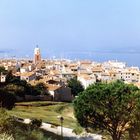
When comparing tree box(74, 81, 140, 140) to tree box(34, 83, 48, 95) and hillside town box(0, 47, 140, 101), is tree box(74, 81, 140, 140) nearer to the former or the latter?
tree box(34, 83, 48, 95)

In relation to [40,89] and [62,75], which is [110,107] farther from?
[62,75]

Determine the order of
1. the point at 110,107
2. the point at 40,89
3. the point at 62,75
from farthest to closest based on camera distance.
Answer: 1. the point at 62,75
2. the point at 40,89
3. the point at 110,107

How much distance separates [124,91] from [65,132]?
536 centimetres

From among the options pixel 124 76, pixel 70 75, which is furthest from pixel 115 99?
pixel 124 76

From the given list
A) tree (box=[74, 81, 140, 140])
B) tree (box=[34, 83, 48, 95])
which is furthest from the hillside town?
tree (box=[74, 81, 140, 140])

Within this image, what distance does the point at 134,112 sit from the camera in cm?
3481

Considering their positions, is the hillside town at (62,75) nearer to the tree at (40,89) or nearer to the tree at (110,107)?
the tree at (40,89)

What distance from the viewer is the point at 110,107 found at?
36.3 metres

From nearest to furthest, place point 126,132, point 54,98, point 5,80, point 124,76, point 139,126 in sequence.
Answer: point 139,126
point 126,132
point 5,80
point 54,98
point 124,76

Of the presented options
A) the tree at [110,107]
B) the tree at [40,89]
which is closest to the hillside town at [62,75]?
the tree at [40,89]

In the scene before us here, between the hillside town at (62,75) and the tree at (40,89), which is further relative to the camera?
the hillside town at (62,75)

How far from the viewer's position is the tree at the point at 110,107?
118ft

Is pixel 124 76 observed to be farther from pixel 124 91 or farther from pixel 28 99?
pixel 124 91

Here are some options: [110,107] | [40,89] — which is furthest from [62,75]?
[110,107]
